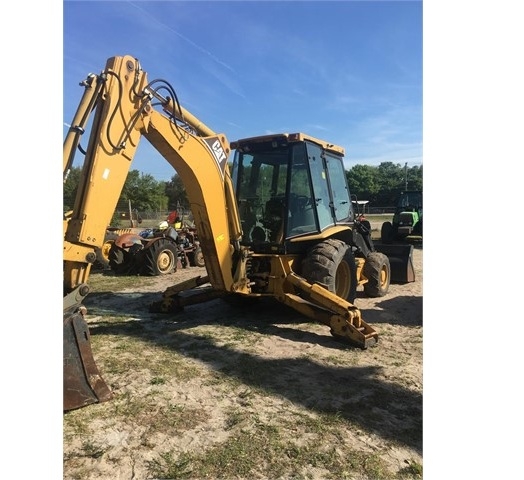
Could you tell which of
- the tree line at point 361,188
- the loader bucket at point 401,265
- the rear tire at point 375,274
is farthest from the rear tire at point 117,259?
the tree line at point 361,188

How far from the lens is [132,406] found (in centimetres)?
324

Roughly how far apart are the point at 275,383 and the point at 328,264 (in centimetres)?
213

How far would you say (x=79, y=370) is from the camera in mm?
3252

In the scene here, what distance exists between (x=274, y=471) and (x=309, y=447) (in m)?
0.32

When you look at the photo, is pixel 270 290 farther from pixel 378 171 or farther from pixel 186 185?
pixel 378 171

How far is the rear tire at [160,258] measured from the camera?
32.1 feet

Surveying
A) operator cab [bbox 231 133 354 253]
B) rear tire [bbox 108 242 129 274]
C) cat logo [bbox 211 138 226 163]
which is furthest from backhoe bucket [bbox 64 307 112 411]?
rear tire [bbox 108 242 129 274]

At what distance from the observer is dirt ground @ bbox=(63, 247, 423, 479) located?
8.88 ft

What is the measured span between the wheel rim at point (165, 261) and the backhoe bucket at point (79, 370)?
666 centimetres

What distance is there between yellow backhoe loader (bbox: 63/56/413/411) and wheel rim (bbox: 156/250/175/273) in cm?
393

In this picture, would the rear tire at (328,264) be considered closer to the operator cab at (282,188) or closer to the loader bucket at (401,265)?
the operator cab at (282,188)

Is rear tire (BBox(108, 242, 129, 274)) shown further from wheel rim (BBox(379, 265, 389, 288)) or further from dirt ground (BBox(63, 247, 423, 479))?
wheel rim (BBox(379, 265, 389, 288))

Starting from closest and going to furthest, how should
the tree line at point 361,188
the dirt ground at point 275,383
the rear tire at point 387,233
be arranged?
1. the dirt ground at point 275,383
2. the rear tire at point 387,233
3. the tree line at point 361,188

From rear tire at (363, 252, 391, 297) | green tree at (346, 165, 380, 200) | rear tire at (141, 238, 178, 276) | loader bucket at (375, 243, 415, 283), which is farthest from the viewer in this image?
green tree at (346, 165, 380, 200)
